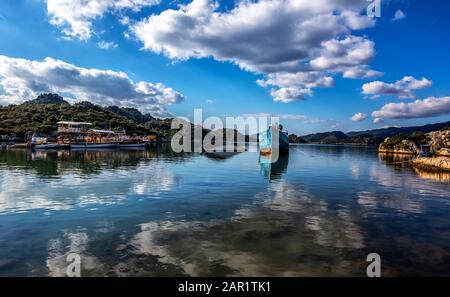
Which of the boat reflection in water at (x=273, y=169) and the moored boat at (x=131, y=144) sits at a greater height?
the moored boat at (x=131, y=144)

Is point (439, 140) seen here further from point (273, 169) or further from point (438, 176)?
point (273, 169)

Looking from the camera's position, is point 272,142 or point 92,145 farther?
point 92,145

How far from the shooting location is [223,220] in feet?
63.3

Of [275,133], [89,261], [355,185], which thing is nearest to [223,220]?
[89,261]

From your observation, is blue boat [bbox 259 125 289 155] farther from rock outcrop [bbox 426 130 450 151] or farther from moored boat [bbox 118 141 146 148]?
rock outcrop [bbox 426 130 450 151]

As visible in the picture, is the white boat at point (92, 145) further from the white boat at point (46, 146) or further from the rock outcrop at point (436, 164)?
the rock outcrop at point (436, 164)

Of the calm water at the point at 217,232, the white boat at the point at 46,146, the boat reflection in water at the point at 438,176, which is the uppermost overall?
the white boat at the point at 46,146

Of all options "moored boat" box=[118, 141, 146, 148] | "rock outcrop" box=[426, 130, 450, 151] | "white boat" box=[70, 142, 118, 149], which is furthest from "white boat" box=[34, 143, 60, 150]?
"rock outcrop" box=[426, 130, 450, 151]

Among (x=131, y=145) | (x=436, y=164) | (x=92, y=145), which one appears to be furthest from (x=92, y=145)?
(x=436, y=164)

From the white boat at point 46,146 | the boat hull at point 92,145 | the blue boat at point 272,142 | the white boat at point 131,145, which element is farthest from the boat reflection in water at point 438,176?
the white boat at point 46,146
